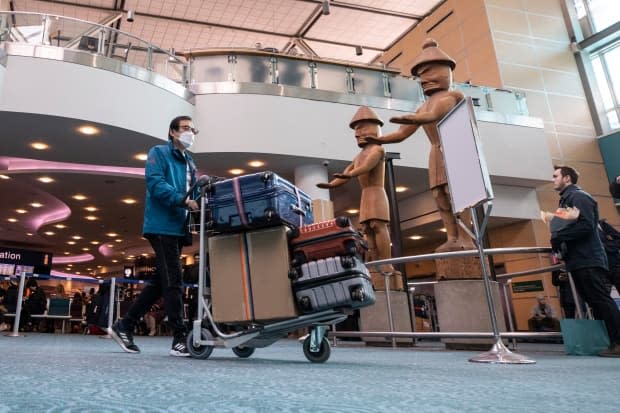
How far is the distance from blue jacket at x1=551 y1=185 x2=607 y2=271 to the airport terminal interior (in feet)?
0.57

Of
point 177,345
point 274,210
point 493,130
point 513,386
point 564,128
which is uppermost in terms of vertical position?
point 564,128

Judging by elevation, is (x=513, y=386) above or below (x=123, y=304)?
below

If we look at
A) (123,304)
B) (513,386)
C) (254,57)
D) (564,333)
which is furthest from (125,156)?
(513,386)

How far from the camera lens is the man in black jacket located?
3.09 meters

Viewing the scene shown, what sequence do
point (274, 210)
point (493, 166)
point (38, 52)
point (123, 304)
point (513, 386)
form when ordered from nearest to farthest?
point (513, 386) < point (274, 210) < point (38, 52) < point (493, 166) < point (123, 304)

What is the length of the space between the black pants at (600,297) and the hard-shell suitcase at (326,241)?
1911 mm

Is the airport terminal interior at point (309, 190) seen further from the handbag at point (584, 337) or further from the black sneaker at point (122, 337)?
the black sneaker at point (122, 337)

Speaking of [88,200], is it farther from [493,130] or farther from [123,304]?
[493,130]

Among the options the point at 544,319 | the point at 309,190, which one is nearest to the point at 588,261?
the point at 544,319

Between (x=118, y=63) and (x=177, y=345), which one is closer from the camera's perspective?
(x=177, y=345)

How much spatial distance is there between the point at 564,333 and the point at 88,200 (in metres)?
12.8

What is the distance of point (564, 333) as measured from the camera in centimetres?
330

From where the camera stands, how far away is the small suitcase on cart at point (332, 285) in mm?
2332

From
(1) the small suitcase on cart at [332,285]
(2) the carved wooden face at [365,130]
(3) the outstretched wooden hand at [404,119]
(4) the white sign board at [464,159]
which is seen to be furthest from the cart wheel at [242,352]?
(2) the carved wooden face at [365,130]
